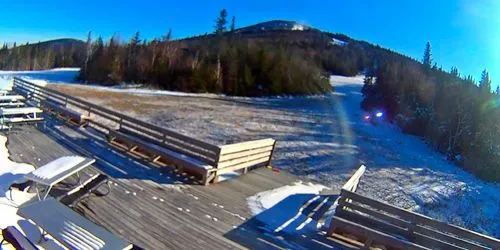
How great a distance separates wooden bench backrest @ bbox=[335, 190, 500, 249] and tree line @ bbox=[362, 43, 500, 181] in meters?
16.4

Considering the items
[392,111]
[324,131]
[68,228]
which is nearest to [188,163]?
[68,228]

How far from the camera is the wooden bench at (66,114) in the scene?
10739 mm

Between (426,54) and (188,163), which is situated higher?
(426,54)

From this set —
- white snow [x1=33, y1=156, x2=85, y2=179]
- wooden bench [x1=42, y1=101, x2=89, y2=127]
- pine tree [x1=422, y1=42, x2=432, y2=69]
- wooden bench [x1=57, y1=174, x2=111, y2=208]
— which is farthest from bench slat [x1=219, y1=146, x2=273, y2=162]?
pine tree [x1=422, y1=42, x2=432, y2=69]

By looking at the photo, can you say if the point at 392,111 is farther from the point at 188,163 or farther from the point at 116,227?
the point at 116,227

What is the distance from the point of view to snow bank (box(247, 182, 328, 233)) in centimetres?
553

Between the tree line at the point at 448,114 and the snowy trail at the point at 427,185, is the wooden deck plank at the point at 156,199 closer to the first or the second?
the snowy trail at the point at 427,185

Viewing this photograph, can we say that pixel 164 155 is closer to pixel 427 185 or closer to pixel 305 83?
pixel 427 185

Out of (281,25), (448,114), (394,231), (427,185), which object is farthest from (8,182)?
(281,25)

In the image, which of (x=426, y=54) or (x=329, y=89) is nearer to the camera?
(x=329, y=89)

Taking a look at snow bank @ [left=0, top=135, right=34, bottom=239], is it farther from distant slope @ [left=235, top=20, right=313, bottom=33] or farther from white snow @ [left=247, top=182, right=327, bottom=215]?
distant slope @ [left=235, top=20, right=313, bottom=33]

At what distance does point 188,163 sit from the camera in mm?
7062

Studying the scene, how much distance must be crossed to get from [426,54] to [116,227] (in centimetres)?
8466

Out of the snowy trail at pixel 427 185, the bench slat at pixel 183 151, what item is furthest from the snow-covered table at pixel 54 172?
the snowy trail at pixel 427 185
